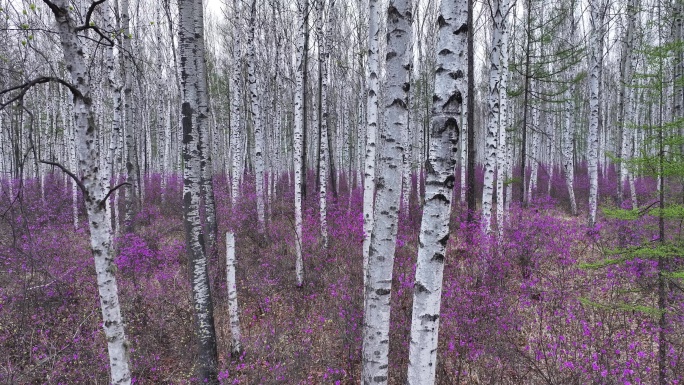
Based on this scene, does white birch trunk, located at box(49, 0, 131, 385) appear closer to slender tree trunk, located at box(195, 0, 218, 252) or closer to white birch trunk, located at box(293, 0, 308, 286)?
slender tree trunk, located at box(195, 0, 218, 252)

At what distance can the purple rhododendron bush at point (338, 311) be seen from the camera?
4.12 metres

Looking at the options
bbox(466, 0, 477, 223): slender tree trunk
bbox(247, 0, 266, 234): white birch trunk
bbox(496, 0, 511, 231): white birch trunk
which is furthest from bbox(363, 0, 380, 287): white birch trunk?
bbox(466, 0, 477, 223): slender tree trunk

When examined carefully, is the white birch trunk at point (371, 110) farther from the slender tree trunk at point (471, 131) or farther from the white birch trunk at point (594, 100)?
the white birch trunk at point (594, 100)

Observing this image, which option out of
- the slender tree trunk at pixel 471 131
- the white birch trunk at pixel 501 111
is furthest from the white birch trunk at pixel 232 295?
the slender tree trunk at pixel 471 131

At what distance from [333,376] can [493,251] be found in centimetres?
425

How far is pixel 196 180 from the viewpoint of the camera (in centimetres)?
347

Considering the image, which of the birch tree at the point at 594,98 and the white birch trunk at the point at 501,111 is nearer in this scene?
the white birch trunk at the point at 501,111

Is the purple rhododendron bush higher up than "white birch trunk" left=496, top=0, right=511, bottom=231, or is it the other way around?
"white birch trunk" left=496, top=0, right=511, bottom=231

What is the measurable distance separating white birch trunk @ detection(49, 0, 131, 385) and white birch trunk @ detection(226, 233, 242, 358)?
1.66 m

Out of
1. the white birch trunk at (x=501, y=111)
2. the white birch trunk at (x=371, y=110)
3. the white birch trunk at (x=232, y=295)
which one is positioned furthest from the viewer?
the white birch trunk at (x=501, y=111)

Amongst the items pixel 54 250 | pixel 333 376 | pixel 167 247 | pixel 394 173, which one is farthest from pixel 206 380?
pixel 54 250

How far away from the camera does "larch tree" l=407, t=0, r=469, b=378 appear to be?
2.13m

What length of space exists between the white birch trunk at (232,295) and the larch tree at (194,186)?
668 millimetres

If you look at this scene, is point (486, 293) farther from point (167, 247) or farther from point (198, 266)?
point (167, 247)
